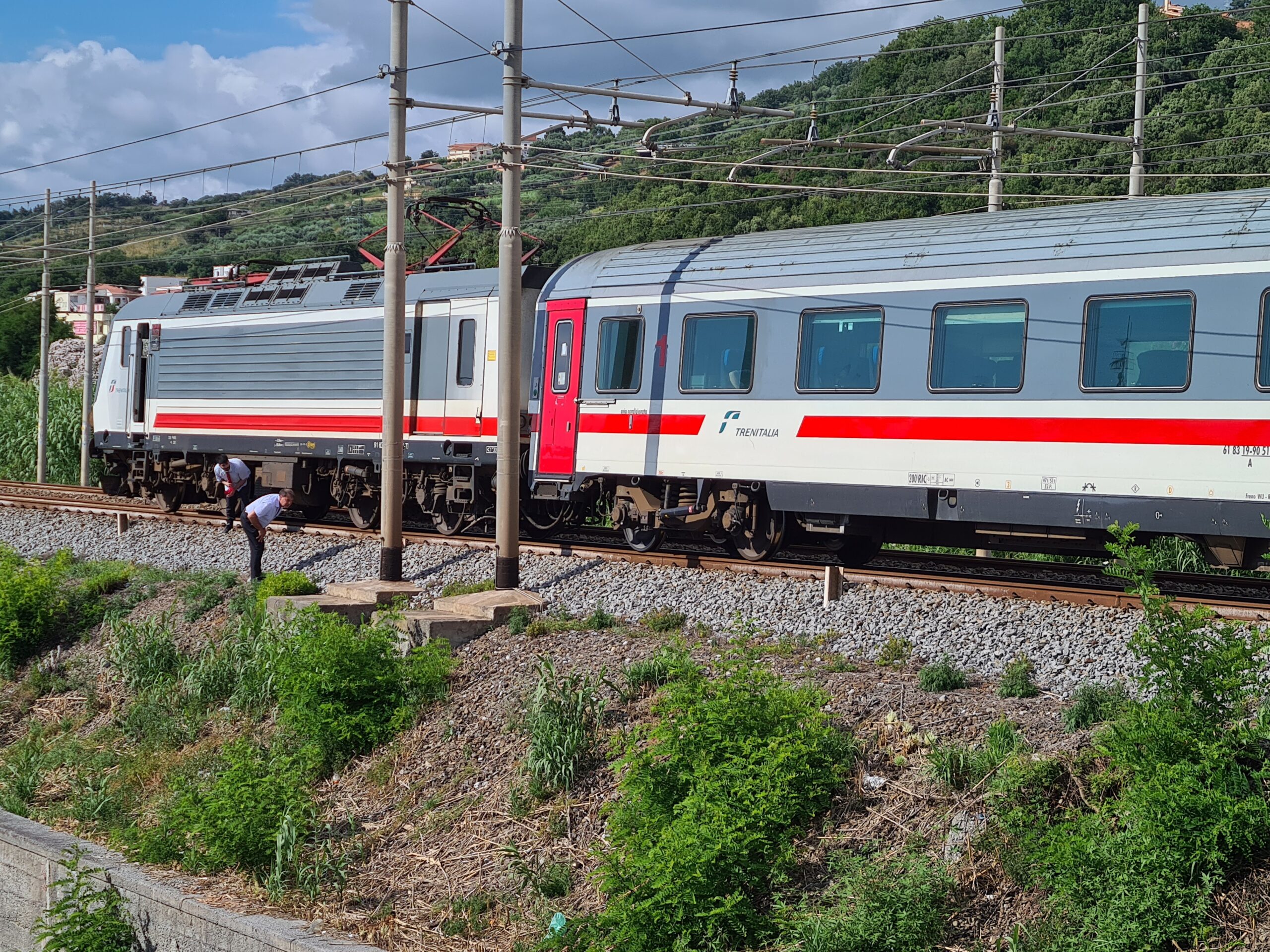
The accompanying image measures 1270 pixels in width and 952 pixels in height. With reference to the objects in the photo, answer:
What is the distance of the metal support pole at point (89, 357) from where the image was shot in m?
28.7

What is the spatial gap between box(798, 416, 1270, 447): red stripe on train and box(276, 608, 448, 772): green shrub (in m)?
4.93

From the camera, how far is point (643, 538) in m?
15.2

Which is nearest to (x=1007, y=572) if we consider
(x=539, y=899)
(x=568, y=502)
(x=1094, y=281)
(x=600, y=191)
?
(x=1094, y=281)

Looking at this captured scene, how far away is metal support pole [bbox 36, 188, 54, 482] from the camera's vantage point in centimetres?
3114

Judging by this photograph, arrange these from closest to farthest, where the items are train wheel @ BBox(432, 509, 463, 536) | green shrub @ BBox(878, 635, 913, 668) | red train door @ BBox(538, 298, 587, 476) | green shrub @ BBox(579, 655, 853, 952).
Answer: green shrub @ BBox(579, 655, 853, 952) → green shrub @ BBox(878, 635, 913, 668) → red train door @ BBox(538, 298, 587, 476) → train wheel @ BBox(432, 509, 463, 536)

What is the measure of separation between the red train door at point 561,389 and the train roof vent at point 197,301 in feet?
32.0

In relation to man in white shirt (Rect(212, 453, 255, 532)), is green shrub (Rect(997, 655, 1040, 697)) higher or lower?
lower

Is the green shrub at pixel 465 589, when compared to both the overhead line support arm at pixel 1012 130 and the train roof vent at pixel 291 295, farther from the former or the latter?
the train roof vent at pixel 291 295

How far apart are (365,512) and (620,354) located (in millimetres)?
6856

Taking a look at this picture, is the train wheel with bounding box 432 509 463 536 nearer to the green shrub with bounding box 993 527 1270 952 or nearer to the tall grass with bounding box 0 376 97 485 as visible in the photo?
the green shrub with bounding box 993 527 1270 952

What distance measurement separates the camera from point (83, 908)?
26.9 feet

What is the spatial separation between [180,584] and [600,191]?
45080mm

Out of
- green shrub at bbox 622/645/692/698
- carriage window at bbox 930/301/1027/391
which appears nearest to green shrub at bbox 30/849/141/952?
green shrub at bbox 622/645/692/698

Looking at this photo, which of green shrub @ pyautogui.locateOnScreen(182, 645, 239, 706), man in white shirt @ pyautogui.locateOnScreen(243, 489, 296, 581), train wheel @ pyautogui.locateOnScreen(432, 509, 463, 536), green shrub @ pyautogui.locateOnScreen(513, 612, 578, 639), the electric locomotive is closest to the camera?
green shrub @ pyautogui.locateOnScreen(513, 612, 578, 639)
